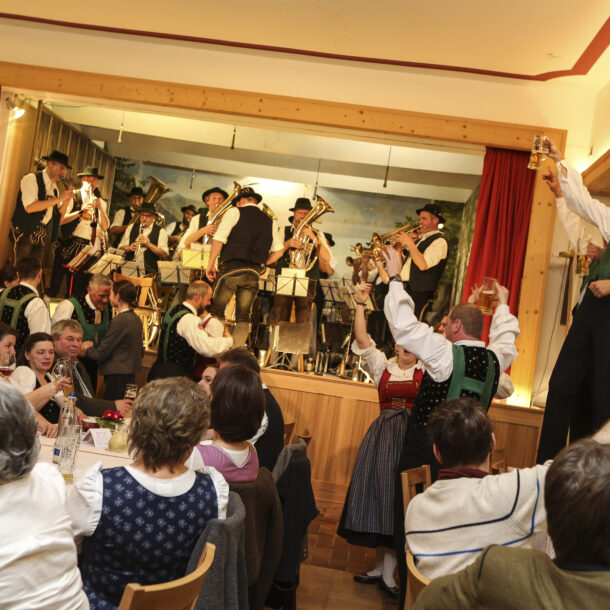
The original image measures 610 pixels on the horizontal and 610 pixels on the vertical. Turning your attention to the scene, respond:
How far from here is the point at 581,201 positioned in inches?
181

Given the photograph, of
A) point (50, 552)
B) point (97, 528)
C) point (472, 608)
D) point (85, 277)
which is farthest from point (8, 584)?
point (85, 277)

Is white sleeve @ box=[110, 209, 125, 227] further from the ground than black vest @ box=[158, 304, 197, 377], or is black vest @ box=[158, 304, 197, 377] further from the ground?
white sleeve @ box=[110, 209, 125, 227]

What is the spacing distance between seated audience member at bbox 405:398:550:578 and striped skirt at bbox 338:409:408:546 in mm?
2287

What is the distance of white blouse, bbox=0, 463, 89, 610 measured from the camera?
5.49 feet

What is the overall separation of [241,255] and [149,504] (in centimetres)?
653

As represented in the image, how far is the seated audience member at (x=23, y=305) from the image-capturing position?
6.32 metres

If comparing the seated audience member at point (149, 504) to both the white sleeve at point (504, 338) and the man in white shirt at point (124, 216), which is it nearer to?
the white sleeve at point (504, 338)

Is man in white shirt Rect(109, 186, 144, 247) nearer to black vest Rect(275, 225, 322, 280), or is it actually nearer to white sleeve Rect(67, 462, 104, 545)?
black vest Rect(275, 225, 322, 280)

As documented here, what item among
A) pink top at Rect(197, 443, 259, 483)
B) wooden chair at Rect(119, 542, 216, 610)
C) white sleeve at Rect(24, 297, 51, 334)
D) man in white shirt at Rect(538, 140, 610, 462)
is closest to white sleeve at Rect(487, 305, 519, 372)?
man in white shirt at Rect(538, 140, 610, 462)

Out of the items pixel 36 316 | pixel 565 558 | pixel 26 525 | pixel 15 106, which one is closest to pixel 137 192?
pixel 15 106

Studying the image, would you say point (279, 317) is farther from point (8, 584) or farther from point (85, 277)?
point (8, 584)

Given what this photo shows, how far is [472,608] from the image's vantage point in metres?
1.52

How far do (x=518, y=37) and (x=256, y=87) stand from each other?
103 inches

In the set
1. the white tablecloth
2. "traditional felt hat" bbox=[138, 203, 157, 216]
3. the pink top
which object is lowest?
the white tablecloth
